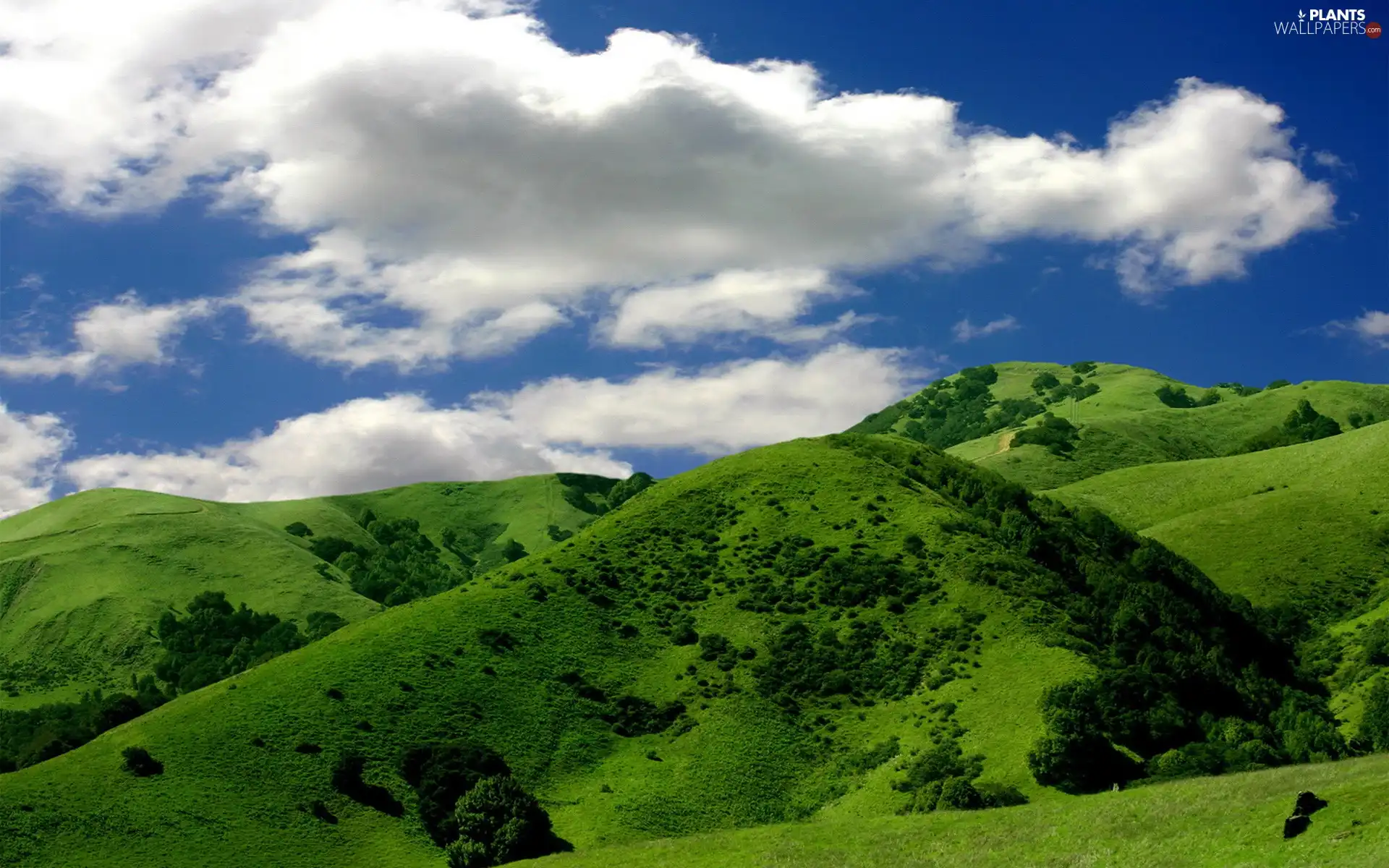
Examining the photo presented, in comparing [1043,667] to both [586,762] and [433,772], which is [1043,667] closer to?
[586,762]

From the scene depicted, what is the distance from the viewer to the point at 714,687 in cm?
10406

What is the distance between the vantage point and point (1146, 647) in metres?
102

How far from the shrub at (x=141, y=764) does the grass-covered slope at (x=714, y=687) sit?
0.67 m

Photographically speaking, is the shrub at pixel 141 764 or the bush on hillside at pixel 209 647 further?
the bush on hillside at pixel 209 647

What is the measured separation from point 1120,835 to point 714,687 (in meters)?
59.6

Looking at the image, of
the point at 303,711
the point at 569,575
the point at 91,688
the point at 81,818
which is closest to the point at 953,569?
the point at 569,575

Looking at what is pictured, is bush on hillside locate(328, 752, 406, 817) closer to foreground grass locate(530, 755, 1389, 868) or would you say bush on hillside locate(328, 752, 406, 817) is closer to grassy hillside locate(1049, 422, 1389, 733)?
foreground grass locate(530, 755, 1389, 868)

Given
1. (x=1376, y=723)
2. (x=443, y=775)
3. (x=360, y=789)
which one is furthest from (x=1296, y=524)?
(x=360, y=789)

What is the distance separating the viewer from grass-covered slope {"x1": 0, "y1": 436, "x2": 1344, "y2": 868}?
81562 millimetres

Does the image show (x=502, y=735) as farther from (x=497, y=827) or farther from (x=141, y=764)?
(x=141, y=764)

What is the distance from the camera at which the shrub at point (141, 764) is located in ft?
279

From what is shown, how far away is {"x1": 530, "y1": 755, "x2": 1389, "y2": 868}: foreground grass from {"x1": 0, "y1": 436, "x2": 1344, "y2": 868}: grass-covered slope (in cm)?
476

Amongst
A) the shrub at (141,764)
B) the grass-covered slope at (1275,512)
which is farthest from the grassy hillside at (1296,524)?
the shrub at (141,764)

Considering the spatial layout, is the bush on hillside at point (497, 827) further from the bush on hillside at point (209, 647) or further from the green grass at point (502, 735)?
the bush on hillside at point (209, 647)
